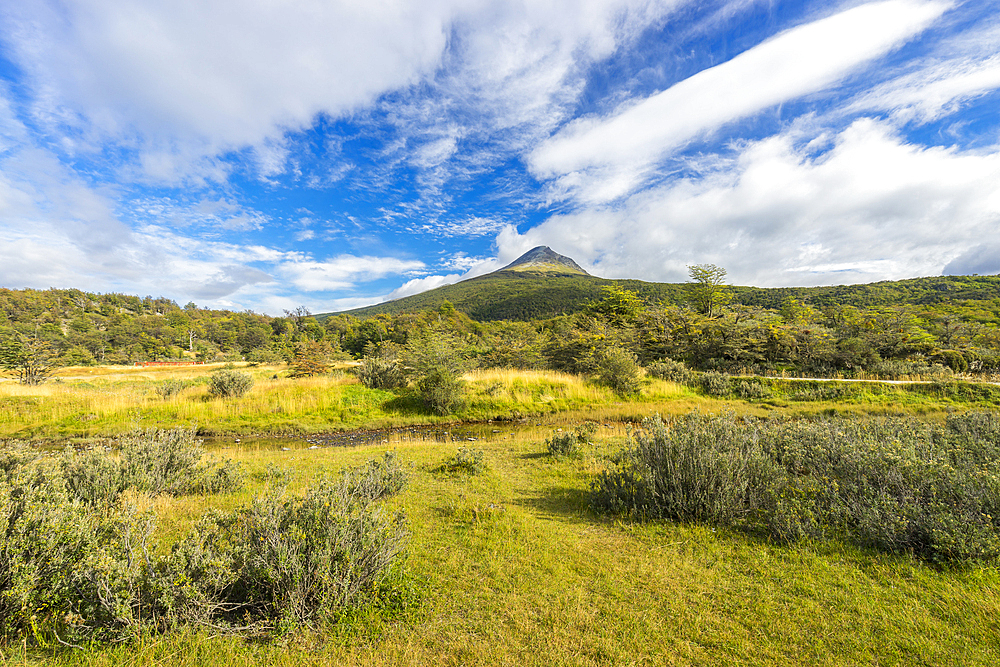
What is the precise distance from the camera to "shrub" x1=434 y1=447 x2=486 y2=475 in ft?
23.4

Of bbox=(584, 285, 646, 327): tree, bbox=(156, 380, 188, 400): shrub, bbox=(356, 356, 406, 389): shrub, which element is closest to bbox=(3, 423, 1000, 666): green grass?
bbox=(356, 356, 406, 389): shrub

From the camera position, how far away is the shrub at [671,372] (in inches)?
736

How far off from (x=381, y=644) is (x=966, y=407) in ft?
64.1

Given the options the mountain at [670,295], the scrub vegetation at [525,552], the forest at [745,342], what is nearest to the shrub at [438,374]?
the forest at [745,342]

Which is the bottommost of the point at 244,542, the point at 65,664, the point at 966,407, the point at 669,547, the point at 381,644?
the point at 966,407

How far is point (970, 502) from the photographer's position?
12.2 ft

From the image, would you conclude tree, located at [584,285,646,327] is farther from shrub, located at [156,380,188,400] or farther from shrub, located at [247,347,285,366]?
shrub, located at [247,347,285,366]

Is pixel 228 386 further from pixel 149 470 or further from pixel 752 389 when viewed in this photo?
pixel 752 389

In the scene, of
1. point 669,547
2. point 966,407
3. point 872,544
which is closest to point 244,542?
point 669,547

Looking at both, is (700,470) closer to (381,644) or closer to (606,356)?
(381,644)

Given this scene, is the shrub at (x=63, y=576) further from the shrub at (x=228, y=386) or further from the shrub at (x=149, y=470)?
the shrub at (x=228, y=386)

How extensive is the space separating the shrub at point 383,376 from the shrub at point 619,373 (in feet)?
33.7

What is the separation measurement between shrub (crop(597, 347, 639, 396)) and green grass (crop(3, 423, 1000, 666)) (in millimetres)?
13627

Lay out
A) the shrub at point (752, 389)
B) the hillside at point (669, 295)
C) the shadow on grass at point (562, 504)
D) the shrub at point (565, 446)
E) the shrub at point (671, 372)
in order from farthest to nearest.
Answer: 1. the hillside at point (669, 295)
2. the shrub at point (671, 372)
3. the shrub at point (752, 389)
4. the shrub at point (565, 446)
5. the shadow on grass at point (562, 504)
